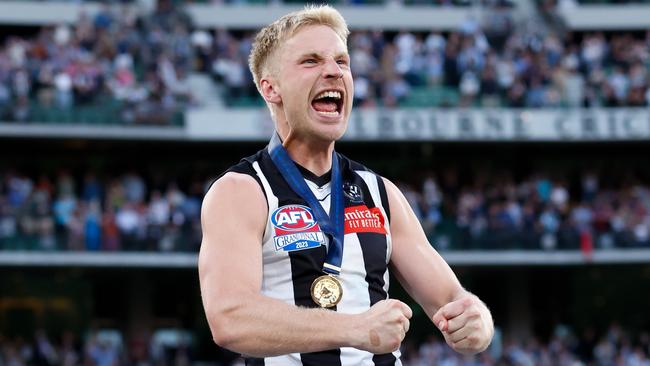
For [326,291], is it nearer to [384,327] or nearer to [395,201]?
[384,327]

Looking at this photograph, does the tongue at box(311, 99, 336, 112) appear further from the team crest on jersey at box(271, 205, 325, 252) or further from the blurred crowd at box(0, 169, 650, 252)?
the blurred crowd at box(0, 169, 650, 252)

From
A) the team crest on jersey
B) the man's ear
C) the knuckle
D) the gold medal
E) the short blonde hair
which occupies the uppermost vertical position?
the short blonde hair

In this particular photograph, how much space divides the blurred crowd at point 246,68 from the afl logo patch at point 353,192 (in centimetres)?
2054

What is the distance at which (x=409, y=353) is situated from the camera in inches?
931

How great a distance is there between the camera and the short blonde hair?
4.41 metres

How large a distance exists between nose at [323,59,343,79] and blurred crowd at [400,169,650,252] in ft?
68.8

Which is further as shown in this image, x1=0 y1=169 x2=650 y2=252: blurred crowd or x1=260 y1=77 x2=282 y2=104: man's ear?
x1=0 y1=169 x2=650 y2=252: blurred crowd

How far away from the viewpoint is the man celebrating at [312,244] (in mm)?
3941

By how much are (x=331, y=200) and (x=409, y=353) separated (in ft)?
64.1

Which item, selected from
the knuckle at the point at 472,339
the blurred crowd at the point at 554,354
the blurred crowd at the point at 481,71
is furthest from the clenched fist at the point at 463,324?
the blurred crowd at the point at 481,71

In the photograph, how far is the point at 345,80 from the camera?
14.4 ft

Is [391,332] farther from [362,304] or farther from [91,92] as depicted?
[91,92]

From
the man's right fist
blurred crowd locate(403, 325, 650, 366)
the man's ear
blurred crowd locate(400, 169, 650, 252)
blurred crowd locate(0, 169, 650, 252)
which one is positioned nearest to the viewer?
the man's right fist

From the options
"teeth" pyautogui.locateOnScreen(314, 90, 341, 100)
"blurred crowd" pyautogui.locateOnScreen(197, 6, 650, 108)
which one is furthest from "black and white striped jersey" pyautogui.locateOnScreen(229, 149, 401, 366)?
"blurred crowd" pyautogui.locateOnScreen(197, 6, 650, 108)
